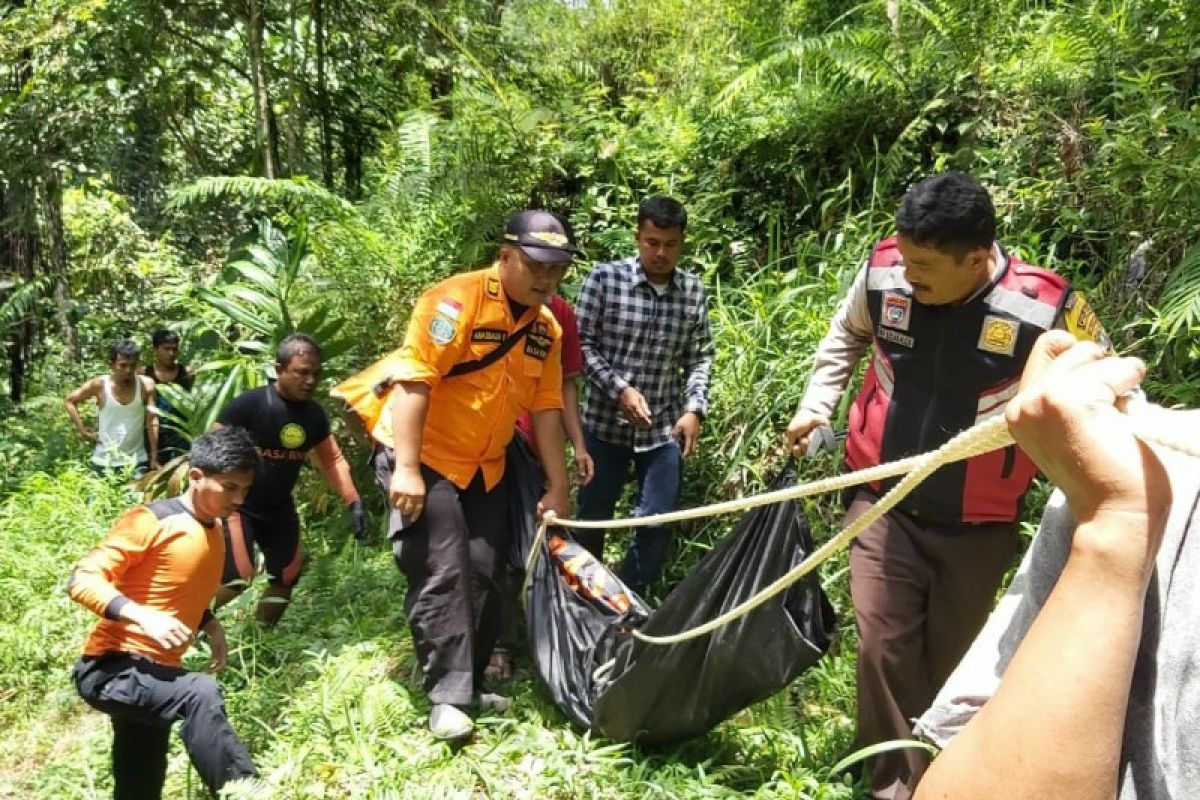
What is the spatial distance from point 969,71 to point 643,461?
9.18ft

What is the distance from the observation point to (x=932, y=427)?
224 centimetres

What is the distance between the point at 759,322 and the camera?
4168 mm

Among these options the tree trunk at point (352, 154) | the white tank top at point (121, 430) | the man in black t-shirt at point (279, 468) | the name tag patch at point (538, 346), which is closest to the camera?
the name tag patch at point (538, 346)

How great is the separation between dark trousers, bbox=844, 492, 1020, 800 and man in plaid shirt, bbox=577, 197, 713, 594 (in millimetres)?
1213

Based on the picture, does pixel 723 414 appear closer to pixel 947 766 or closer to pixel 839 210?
pixel 839 210

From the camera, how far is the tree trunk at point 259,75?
7.43 meters

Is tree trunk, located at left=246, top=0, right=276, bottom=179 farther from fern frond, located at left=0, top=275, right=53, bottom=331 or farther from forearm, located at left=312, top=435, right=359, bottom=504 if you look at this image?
forearm, located at left=312, top=435, right=359, bottom=504

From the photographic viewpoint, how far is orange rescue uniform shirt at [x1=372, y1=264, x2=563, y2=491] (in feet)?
8.85

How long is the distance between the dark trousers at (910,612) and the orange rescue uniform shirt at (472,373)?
1.22 meters

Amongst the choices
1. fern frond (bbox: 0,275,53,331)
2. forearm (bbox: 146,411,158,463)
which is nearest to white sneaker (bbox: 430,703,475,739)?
forearm (bbox: 146,411,158,463)

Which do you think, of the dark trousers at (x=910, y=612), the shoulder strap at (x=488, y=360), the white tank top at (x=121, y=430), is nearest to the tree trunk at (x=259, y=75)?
the white tank top at (x=121, y=430)

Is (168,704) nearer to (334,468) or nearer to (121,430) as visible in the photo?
(334,468)

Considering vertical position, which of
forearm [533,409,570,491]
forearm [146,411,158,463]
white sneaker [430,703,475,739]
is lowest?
forearm [146,411,158,463]

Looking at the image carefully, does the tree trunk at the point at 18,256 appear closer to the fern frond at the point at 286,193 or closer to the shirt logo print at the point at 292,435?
the fern frond at the point at 286,193
